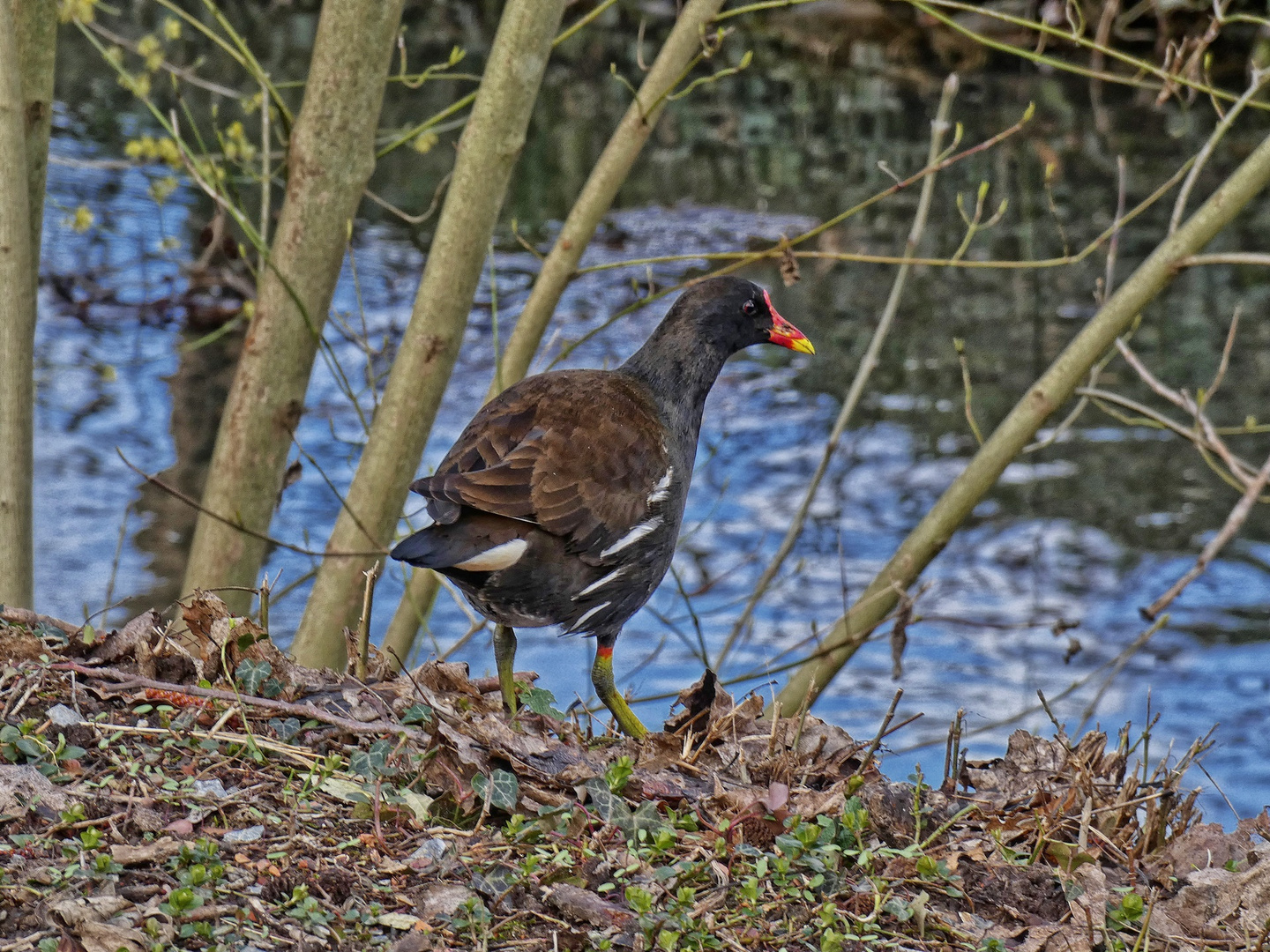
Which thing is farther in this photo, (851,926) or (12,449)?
(12,449)

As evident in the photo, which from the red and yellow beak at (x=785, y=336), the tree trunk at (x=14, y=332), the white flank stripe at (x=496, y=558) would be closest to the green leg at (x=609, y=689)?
the white flank stripe at (x=496, y=558)

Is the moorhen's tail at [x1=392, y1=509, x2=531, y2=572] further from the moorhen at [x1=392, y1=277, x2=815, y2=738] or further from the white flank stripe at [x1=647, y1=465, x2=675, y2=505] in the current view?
the white flank stripe at [x1=647, y1=465, x2=675, y2=505]

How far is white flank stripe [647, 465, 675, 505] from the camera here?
12.5 feet

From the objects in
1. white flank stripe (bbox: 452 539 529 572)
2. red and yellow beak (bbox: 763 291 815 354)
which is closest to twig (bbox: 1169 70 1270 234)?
red and yellow beak (bbox: 763 291 815 354)

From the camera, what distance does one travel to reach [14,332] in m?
4.09

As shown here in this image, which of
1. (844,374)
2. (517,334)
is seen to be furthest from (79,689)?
(844,374)

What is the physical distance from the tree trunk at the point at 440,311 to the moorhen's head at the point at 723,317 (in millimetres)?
677

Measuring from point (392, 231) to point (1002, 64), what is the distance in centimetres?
606

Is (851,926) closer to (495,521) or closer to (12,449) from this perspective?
(495,521)

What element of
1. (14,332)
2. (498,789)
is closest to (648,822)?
(498,789)

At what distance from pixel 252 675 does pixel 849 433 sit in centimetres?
570

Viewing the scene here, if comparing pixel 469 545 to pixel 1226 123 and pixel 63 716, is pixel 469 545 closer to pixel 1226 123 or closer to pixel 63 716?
pixel 63 716

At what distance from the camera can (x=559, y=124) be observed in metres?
12.3

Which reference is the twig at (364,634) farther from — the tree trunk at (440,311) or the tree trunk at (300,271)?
the tree trunk at (300,271)
